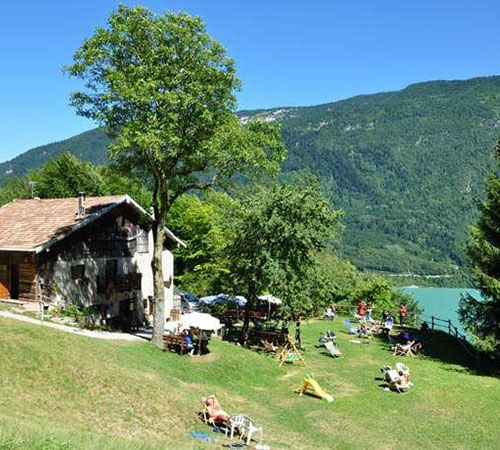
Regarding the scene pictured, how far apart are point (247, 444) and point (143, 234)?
22561mm

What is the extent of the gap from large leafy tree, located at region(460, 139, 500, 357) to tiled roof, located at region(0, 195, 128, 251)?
21530 mm

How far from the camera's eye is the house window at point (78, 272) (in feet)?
97.8

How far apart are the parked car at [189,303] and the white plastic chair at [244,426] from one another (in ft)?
74.6

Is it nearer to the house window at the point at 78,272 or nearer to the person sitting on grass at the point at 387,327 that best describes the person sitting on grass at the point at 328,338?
the person sitting on grass at the point at 387,327

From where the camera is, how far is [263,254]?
29.1 m

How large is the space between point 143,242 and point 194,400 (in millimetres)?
18682

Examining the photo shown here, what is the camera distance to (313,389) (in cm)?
2272

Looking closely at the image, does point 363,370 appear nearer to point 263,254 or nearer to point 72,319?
point 263,254

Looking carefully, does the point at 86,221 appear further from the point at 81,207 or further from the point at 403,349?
the point at 403,349

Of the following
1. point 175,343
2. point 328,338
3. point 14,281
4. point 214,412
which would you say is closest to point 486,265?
point 328,338

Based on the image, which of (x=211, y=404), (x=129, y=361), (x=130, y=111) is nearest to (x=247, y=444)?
(x=211, y=404)

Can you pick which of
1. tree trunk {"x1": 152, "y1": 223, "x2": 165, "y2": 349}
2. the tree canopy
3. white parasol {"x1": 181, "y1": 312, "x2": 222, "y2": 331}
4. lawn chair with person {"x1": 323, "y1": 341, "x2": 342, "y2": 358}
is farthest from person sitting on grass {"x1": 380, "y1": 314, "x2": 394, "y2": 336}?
tree trunk {"x1": 152, "y1": 223, "x2": 165, "y2": 349}

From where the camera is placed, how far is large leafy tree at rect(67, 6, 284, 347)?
22844 mm

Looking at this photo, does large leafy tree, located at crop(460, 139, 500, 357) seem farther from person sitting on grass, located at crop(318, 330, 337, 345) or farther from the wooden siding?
the wooden siding
